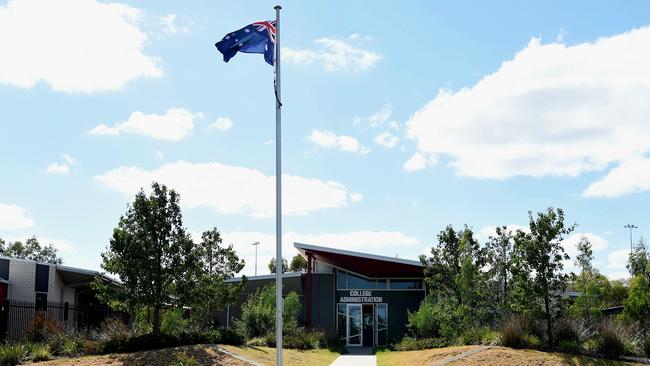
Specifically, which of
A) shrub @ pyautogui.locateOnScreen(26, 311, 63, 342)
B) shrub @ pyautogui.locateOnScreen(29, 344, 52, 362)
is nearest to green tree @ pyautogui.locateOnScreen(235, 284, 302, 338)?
shrub @ pyautogui.locateOnScreen(26, 311, 63, 342)

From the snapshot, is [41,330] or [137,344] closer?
[137,344]

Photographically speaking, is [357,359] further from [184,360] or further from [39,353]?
[39,353]

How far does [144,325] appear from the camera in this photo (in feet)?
72.1

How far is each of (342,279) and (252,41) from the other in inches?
915

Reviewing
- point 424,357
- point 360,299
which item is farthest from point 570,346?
point 360,299

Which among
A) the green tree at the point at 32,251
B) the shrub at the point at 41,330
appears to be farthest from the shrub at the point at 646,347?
the green tree at the point at 32,251

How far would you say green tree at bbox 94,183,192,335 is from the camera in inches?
818

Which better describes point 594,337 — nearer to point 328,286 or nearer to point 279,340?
point 279,340

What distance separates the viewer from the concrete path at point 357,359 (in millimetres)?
23878

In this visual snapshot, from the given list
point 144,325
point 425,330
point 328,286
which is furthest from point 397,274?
point 144,325

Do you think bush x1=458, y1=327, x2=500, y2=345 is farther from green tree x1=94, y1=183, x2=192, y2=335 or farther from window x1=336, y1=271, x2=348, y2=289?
window x1=336, y1=271, x2=348, y2=289

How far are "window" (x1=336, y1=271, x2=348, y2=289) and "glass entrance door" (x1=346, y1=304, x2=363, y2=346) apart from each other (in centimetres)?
119

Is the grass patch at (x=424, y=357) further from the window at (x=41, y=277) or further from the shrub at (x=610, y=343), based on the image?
the window at (x=41, y=277)

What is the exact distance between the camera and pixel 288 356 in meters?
22.8
